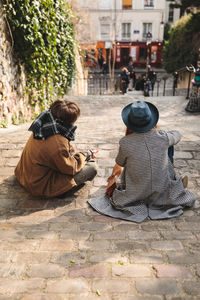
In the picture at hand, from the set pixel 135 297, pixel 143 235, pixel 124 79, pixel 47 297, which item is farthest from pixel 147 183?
pixel 124 79

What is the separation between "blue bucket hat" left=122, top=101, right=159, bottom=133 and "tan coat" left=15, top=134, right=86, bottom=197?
2.41 ft

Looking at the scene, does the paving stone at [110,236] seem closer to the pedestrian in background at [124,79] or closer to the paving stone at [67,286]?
the paving stone at [67,286]

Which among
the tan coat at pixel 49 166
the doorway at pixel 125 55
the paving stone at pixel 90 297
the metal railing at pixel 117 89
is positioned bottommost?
the metal railing at pixel 117 89

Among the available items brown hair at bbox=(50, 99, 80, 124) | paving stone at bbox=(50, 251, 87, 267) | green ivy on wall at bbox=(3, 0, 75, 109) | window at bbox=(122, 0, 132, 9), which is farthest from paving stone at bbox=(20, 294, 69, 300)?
window at bbox=(122, 0, 132, 9)

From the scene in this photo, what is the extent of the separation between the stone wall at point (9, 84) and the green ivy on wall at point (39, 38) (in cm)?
19

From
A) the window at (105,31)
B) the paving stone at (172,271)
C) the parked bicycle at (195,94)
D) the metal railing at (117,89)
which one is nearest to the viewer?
the paving stone at (172,271)

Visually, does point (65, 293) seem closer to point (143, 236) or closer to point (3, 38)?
point (143, 236)

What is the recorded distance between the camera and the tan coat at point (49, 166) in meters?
3.01

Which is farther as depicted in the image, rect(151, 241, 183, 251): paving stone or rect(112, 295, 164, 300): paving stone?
rect(151, 241, 183, 251): paving stone

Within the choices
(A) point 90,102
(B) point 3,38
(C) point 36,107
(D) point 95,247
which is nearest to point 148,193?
(D) point 95,247

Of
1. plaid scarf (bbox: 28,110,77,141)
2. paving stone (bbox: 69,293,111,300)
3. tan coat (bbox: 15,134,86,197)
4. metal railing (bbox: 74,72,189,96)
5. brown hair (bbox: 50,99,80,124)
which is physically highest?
brown hair (bbox: 50,99,80,124)

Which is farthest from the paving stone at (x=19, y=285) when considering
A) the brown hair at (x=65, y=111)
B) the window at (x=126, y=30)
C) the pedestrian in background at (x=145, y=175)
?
the window at (x=126, y=30)

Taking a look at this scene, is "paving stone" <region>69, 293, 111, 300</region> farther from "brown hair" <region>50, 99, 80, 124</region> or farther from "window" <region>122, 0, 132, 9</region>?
"window" <region>122, 0, 132, 9</region>

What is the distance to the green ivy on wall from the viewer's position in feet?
19.0
